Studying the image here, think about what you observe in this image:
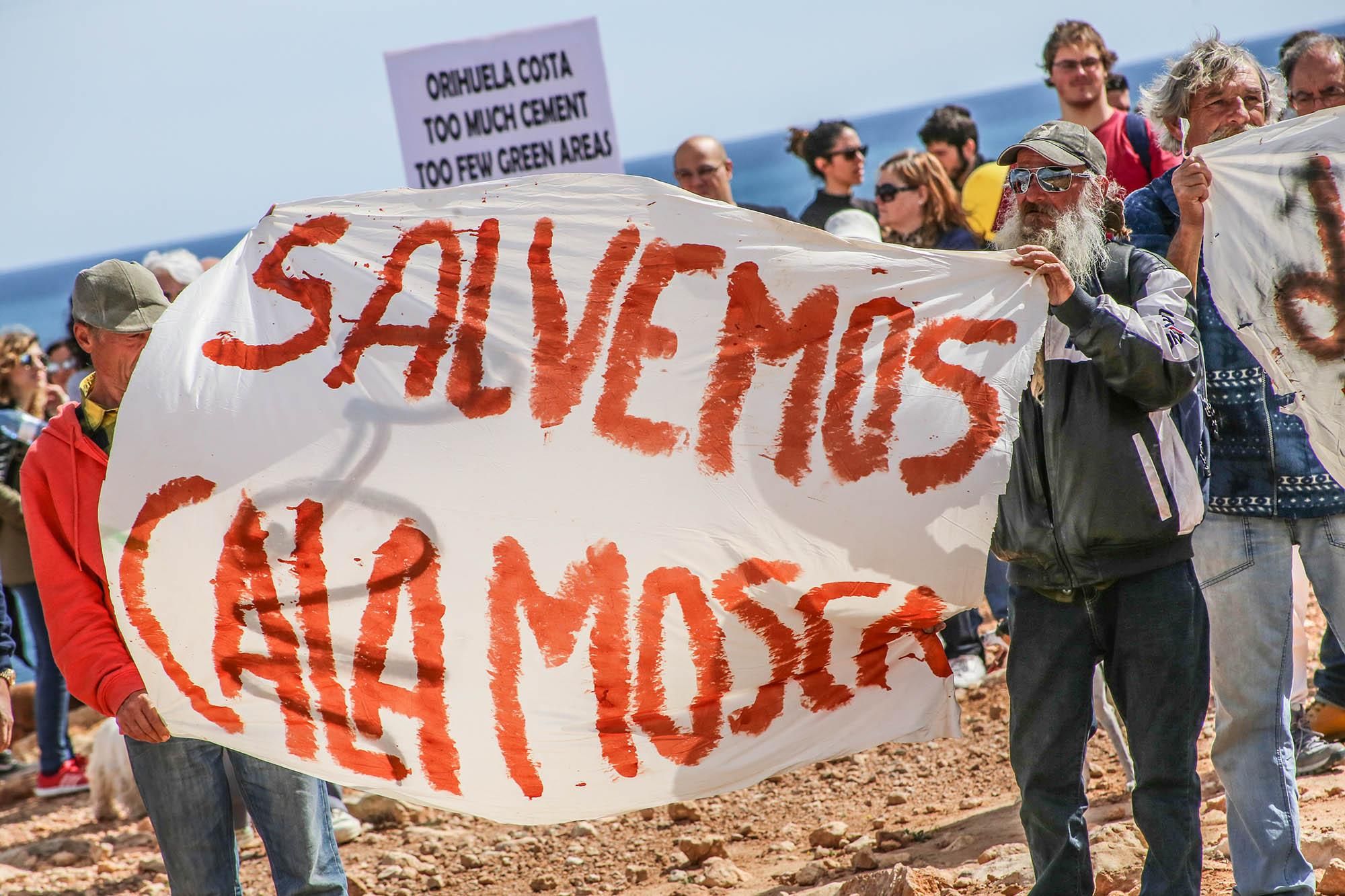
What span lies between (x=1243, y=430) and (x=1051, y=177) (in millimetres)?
852

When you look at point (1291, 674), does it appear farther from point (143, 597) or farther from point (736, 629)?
point (143, 597)

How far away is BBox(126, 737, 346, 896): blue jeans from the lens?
350cm

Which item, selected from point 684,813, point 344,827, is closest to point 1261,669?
Answer: point 684,813

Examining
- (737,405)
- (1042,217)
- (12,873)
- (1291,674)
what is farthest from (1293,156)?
(12,873)

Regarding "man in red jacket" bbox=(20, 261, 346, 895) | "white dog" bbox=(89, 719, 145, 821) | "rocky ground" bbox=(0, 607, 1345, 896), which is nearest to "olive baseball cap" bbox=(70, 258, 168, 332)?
"man in red jacket" bbox=(20, 261, 346, 895)

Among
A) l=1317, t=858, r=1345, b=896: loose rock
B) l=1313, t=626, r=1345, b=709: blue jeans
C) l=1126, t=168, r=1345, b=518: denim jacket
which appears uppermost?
l=1126, t=168, r=1345, b=518: denim jacket

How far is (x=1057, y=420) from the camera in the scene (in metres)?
3.23

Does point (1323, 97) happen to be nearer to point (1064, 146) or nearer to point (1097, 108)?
point (1064, 146)

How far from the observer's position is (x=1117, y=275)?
333 cm

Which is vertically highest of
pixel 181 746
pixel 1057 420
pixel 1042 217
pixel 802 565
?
pixel 1042 217

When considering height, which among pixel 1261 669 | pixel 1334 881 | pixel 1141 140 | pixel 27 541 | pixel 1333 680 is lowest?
pixel 1333 680

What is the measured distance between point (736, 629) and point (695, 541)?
241 millimetres

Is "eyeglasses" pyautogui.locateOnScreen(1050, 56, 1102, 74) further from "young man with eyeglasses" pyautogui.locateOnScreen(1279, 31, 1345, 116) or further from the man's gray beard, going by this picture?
the man's gray beard

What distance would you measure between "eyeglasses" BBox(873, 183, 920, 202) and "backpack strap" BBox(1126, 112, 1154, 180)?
1.08 metres
